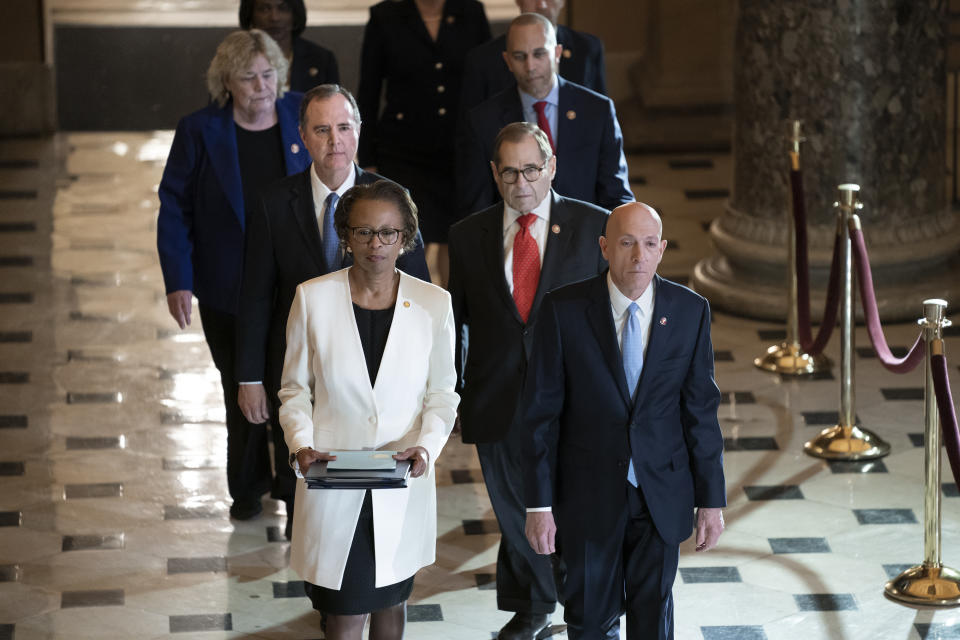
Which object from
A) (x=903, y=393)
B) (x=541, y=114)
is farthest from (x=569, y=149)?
(x=903, y=393)

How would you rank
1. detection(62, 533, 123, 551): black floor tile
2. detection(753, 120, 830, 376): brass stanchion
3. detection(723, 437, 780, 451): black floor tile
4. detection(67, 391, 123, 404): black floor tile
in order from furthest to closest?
1. detection(753, 120, 830, 376): brass stanchion
2. detection(67, 391, 123, 404): black floor tile
3. detection(723, 437, 780, 451): black floor tile
4. detection(62, 533, 123, 551): black floor tile

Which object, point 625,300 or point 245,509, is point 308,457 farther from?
point 245,509

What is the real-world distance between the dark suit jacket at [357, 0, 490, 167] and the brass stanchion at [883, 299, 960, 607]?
296 centimetres

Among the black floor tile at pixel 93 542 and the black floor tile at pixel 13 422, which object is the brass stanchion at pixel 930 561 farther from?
the black floor tile at pixel 13 422

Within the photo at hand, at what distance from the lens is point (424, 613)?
5910mm

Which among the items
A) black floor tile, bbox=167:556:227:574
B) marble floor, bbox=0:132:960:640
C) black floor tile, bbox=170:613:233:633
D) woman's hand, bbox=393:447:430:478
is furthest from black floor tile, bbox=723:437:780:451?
woman's hand, bbox=393:447:430:478

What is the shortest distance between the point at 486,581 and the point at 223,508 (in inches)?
51.1

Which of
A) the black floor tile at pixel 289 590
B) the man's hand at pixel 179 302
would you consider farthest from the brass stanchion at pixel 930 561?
the man's hand at pixel 179 302

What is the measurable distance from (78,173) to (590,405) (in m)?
9.25

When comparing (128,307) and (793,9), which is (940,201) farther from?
(128,307)

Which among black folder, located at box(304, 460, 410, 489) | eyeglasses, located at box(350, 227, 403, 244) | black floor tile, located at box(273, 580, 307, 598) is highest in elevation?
eyeglasses, located at box(350, 227, 403, 244)

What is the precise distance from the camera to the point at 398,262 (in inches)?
207

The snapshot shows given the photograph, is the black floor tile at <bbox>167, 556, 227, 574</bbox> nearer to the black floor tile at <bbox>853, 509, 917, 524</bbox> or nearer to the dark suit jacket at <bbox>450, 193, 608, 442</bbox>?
the dark suit jacket at <bbox>450, 193, 608, 442</bbox>

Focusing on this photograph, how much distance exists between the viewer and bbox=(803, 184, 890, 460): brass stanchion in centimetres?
741
